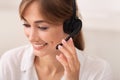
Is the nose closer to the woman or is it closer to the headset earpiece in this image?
the woman

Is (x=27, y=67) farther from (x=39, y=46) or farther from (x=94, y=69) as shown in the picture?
(x=94, y=69)

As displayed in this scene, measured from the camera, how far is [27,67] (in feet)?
4.23

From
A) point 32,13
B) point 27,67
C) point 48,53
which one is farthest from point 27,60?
point 32,13

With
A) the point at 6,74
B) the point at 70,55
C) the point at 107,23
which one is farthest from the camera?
the point at 107,23

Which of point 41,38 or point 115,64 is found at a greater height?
point 41,38

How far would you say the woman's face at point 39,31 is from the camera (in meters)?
1.12

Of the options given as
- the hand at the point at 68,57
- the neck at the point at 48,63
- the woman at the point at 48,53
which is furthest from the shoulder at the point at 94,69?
the hand at the point at 68,57

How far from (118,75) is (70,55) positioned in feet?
1.86

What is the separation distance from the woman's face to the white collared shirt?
151 mm

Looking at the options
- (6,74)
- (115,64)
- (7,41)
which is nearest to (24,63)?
(6,74)

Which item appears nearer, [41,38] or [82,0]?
[41,38]

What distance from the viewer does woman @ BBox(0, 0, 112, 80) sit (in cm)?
111

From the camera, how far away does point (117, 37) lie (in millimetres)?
1472

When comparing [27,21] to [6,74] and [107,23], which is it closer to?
[6,74]
